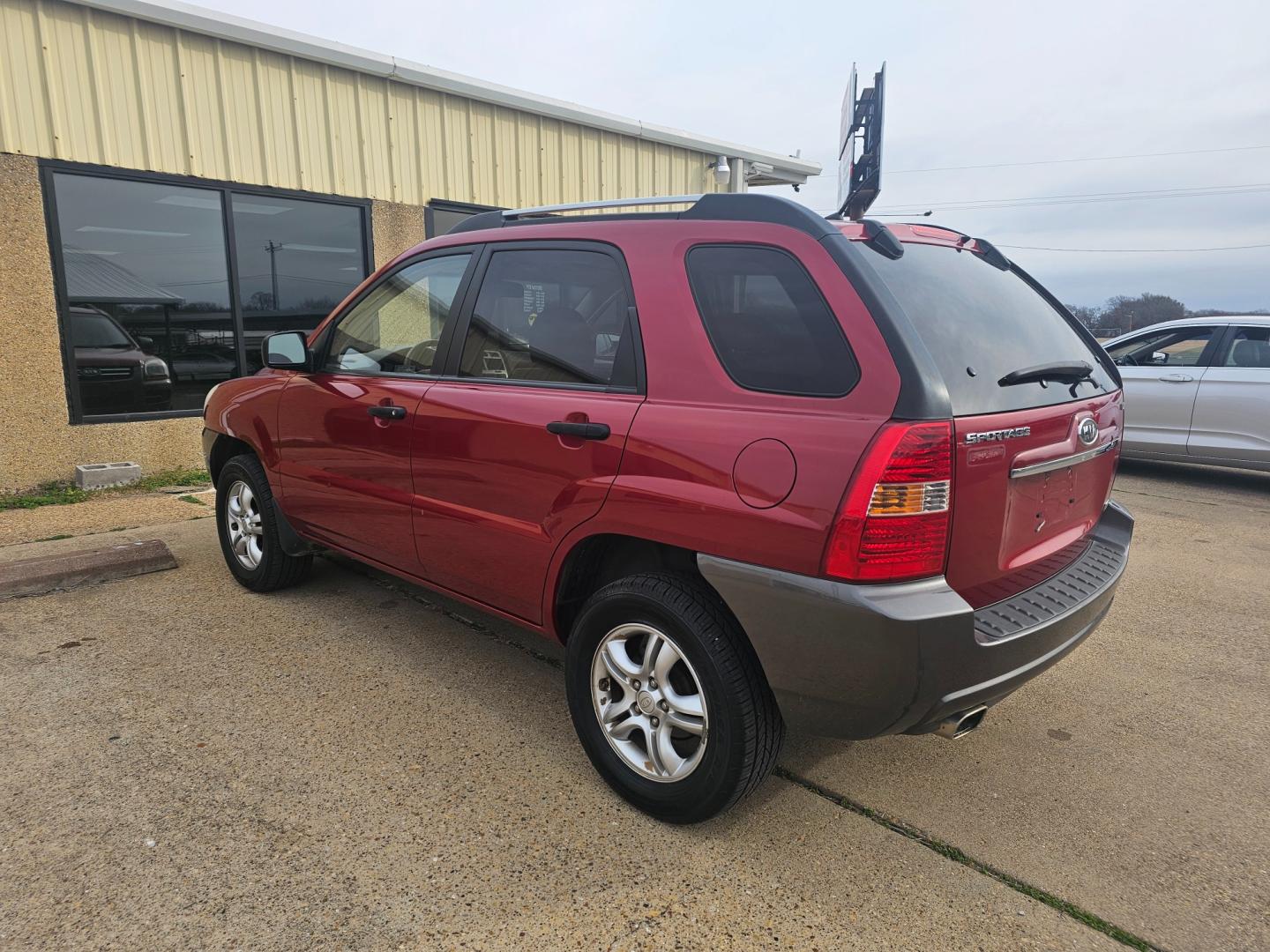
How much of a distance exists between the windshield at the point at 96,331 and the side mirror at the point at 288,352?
3802 millimetres

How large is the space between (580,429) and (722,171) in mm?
8967

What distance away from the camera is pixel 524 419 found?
8.87ft

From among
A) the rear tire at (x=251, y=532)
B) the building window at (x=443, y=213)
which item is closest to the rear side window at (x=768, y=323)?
the rear tire at (x=251, y=532)

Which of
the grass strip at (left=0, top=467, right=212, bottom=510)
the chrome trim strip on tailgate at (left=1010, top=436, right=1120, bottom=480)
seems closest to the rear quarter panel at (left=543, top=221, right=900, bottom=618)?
the chrome trim strip on tailgate at (left=1010, top=436, right=1120, bottom=480)

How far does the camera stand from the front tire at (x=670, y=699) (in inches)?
87.4

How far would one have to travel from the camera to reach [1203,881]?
2.20m

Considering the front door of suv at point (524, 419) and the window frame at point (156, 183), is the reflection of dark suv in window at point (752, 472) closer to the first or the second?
the front door of suv at point (524, 419)

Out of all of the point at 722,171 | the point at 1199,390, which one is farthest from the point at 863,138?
the point at 1199,390

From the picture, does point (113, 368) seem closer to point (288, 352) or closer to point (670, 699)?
point (288, 352)

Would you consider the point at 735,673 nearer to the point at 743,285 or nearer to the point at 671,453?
the point at 671,453

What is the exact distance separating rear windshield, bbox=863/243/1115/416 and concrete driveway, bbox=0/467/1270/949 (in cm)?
129

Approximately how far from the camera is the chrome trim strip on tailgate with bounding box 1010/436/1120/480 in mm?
2207

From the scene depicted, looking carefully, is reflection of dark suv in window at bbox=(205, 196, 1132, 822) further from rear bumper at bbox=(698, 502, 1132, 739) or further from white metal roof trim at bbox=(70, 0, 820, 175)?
white metal roof trim at bbox=(70, 0, 820, 175)

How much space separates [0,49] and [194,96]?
128cm
